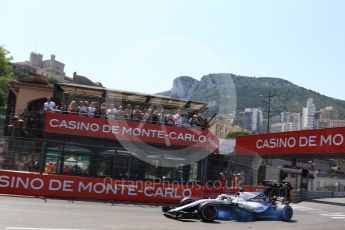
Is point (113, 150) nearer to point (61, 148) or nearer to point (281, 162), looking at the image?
point (61, 148)

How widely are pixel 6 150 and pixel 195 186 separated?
318 inches

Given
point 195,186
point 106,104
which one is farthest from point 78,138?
point 195,186

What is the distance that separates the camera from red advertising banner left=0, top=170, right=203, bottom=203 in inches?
641

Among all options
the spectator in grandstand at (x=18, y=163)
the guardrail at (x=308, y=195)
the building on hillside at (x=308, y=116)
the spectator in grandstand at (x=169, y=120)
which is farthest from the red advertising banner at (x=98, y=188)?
the building on hillside at (x=308, y=116)

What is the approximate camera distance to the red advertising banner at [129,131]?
2109 centimetres

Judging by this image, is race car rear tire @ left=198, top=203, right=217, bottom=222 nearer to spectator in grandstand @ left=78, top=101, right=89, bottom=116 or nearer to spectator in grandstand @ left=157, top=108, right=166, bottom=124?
spectator in grandstand @ left=157, top=108, right=166, bottom=124

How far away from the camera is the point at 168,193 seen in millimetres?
18625

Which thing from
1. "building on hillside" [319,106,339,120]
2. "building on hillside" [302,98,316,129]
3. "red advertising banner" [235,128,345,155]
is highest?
"building on hillside" [319,106,339,120]

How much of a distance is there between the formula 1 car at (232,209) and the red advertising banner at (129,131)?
825 cm

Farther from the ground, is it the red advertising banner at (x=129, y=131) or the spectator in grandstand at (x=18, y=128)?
the red advertising banner at (x=129, y=131)

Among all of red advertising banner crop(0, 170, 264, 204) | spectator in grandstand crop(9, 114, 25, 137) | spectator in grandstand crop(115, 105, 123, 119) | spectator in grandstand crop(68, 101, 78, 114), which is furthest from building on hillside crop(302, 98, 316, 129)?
spectator in grandstand crop(9, 114, 25, 137)

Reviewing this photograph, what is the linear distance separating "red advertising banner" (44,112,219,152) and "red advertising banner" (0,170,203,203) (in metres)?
4.08

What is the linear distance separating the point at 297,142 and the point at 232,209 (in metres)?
17.6

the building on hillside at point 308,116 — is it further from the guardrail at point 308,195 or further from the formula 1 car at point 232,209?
the formula 1 car at point 232,209
